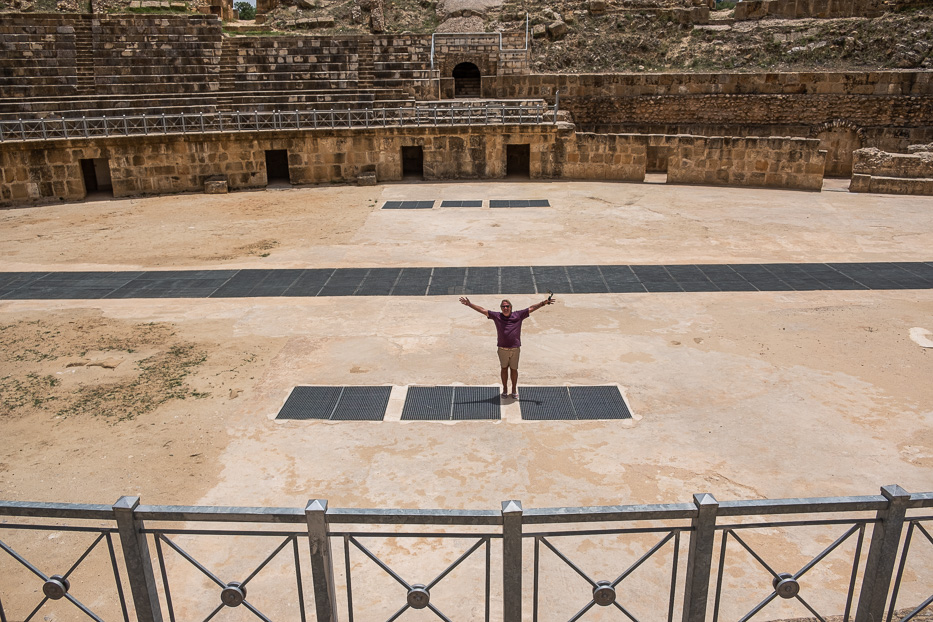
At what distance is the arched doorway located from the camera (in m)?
25.1

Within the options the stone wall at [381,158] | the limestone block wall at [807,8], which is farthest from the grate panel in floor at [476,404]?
the limestone block wall at [807,8]

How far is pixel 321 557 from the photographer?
3059 millimetres

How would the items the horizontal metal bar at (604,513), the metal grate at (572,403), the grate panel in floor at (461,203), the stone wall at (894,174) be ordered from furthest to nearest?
the stone wall at (894,174)
the grate panel in floor at (461,203)
the metal grate at (572,403)
the horizontal metal bar at (604,513)

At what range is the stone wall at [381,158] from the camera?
17.5 m

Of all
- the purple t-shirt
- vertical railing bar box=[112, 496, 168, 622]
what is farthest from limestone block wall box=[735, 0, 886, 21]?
vertical railing bar box=[112, 496, 168, 622]

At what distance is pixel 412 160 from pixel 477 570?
18.2m

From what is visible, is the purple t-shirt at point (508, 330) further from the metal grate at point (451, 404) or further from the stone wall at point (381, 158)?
the stone wall at point (381, 158)

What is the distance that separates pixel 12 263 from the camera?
488 inches

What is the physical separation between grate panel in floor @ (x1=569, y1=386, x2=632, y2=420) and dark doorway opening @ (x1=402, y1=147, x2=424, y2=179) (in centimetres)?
1488

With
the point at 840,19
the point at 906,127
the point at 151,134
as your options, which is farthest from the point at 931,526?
the point at 840,19

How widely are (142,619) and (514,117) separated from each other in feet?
58.9

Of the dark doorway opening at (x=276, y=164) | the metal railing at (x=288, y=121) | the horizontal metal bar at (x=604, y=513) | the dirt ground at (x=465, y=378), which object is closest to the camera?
the horizontal metal bar at (x=604, y=513)

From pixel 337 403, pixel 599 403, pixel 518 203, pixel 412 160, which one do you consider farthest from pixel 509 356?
pixel 412 160

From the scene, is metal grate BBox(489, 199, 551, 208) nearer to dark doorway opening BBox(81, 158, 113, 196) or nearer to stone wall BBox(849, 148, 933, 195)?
stone wall BBox(849, 148, 933, 195)
